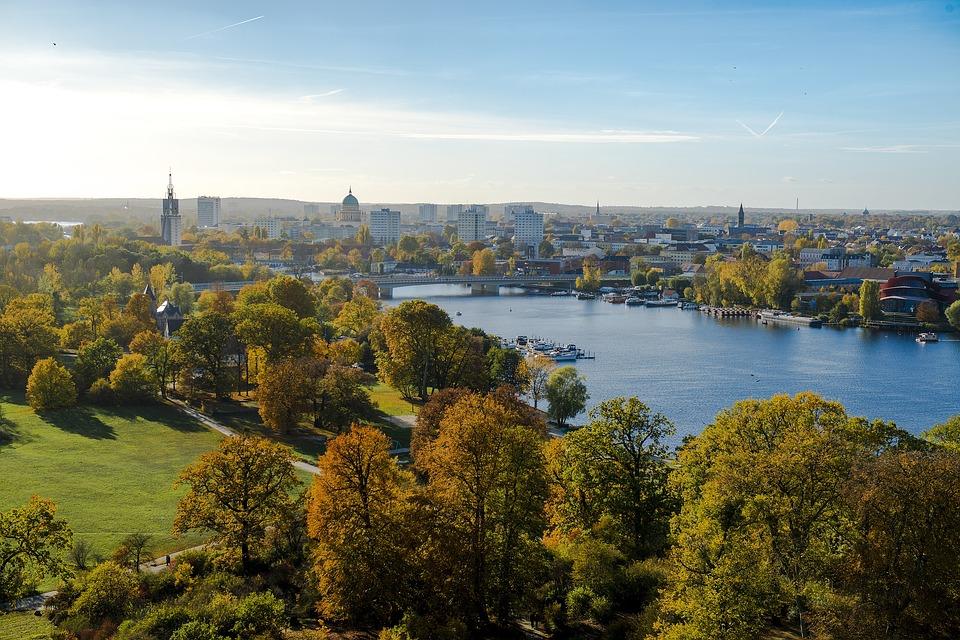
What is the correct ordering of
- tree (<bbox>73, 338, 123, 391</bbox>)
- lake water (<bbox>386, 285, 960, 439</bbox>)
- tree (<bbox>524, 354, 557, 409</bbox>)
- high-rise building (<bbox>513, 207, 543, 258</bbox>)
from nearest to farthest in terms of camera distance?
tree (<bbox>73, 338, 123, 391</bbox>)
tree (<bbox>524, 354, 557, 409</bbox>)
lake water (<bbox>386, 285, 960, 439</bbox>)
high-rise building (<bbox>513, 207, 543, 258</bbox>)

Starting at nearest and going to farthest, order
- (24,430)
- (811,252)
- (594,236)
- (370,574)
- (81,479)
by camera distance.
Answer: (370,574), (81,479), (24,430), (811,252), (594,236)

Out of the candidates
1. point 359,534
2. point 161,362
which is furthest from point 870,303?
point 359,534

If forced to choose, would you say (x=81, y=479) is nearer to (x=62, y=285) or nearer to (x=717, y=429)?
(x=717, y=429)

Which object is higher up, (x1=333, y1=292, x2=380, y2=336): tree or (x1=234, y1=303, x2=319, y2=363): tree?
(x1=234, y1=303, x2=319, y2=363): tree

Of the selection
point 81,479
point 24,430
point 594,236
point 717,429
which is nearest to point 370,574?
point 717,429

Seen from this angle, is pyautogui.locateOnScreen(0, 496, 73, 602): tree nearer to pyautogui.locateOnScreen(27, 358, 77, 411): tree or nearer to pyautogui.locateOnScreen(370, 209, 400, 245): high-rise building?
pyautogui.locateOnScreen(27, 358, 77, 411): tree

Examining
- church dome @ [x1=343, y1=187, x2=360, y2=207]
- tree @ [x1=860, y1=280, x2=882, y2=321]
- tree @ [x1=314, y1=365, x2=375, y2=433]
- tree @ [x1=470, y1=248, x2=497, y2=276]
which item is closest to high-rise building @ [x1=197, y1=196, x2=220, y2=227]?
church dome @ [x1=343, y1=187, x2=360, y2=207]

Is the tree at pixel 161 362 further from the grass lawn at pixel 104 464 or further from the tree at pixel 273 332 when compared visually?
the tree at pixel 273 332
